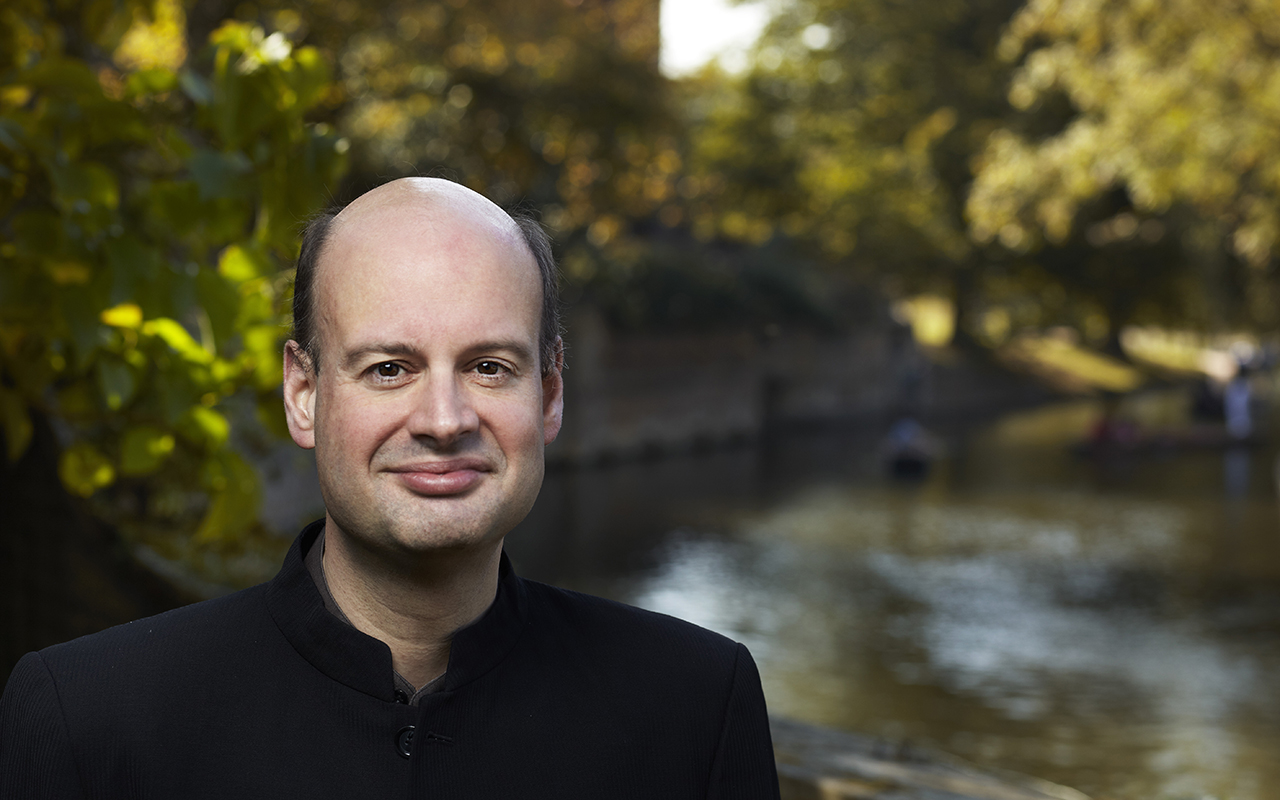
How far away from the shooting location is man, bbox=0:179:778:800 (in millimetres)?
1554

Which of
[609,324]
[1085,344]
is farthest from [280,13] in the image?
[1085,344]

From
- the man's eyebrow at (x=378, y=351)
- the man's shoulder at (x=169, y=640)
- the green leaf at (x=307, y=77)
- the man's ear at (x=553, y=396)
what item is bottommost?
the man's shoulder at (x=169, y=640)

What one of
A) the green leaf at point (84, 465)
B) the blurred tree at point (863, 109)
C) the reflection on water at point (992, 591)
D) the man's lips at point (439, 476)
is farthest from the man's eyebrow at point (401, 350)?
the blurred tree at point (863, 109)

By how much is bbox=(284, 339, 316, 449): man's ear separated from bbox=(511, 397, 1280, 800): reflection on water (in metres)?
8.34

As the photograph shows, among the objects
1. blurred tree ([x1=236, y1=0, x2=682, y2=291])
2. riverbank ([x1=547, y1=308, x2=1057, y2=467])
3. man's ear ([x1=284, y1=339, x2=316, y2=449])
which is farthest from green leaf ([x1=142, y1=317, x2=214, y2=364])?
riverbank ([x1=547, y1=308, x2=1057, y2=467])

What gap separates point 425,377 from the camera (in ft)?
5.16

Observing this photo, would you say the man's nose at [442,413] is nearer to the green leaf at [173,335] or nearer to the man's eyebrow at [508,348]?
the man's eyebrow at [508,348]

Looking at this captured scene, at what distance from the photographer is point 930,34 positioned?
38031 mm

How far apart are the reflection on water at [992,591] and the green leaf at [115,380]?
292 inches

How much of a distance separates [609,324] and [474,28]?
36.0ft

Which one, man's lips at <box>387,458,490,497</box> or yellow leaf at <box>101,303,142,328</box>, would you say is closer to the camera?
man's lips at <box>387,458,490,497</box>

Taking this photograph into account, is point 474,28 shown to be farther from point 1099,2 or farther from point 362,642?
point 362,642

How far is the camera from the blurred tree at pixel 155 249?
11.2ft

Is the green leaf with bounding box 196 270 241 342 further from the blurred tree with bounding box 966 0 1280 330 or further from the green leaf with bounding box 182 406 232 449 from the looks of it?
the blurred tree with bounding box 966 0 1280 330
